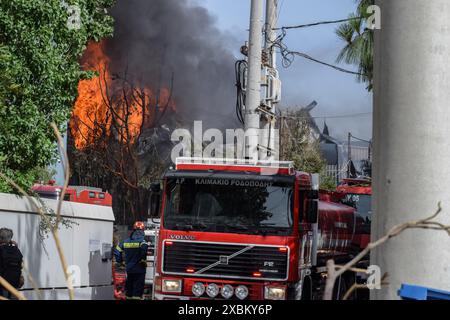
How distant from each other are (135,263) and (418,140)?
987 cm

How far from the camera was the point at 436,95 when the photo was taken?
6.18m

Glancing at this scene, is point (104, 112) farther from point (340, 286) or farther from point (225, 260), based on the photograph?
point (225, 260)

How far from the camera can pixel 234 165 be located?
40.0 feet

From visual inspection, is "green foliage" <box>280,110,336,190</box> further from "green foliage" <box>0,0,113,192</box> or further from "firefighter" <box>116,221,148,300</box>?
"green foliage" <box>0,0,113,192</box>

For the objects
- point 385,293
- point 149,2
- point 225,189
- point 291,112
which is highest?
point 149,2

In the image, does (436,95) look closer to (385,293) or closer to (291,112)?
(385,293)

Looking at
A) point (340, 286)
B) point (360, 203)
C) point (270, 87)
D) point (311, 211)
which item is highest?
point (270, 87)

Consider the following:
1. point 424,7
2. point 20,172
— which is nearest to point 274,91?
point 20,172

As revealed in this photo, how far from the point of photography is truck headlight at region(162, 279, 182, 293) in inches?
469

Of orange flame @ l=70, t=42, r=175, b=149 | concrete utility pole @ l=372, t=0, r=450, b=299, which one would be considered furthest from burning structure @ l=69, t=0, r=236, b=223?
concrete utility pole @ l=372, t=0, r=450, b=299

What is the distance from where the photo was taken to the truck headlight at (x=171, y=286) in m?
11.9

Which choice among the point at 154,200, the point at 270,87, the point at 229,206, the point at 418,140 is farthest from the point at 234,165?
the point at 418,140

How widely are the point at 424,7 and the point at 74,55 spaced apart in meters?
8.90

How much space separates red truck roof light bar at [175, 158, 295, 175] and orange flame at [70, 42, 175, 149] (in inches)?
872
